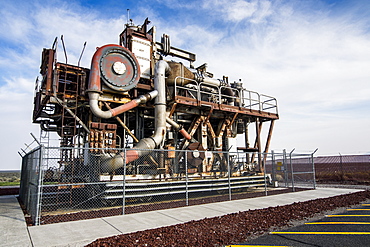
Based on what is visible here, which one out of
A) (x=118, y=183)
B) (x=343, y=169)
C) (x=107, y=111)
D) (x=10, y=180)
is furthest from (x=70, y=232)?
(x=10, y=180)

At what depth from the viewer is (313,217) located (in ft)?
26.1

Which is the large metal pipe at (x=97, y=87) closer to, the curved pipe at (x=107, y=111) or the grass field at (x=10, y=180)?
the curved pipe at (x=107, y=111)

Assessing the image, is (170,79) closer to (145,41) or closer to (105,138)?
(145,41)

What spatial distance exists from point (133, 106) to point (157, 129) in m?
1.64

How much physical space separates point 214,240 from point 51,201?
9.06 metres

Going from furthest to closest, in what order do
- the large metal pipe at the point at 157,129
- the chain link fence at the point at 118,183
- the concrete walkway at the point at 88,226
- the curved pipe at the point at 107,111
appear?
the curved pipe at the point at 107,111 → the large metal pipe at the point at 157,129 → the chain link fence at the point at 118,183 → the concrete walkway at the point at 88,226

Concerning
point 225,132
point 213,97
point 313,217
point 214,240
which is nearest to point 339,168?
point 225,132

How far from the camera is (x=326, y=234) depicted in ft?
19.6

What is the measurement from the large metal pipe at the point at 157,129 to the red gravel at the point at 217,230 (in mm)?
4632

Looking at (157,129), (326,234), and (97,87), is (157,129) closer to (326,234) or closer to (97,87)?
(97,87)

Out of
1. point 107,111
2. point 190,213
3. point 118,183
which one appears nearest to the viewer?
point 190,213

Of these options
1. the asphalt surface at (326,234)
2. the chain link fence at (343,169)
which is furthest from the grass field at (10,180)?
the chain link fence at (343,169)

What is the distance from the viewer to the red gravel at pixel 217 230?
5416mm

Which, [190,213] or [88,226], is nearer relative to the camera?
[88,226]
